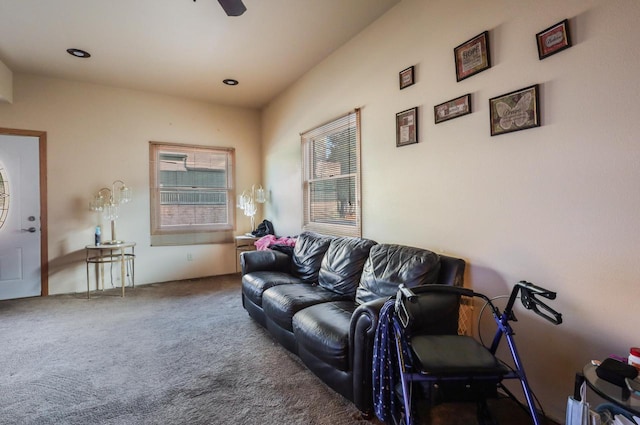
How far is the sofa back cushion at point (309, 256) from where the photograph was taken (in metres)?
3.24

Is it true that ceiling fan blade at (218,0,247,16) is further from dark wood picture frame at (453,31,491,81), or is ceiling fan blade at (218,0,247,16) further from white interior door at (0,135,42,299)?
white interior door at (0,135,42,299)

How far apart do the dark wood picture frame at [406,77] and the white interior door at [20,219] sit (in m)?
4.59

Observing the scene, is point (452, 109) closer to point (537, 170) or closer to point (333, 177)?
point (537, 170)

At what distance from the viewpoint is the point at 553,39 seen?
5.70 ft

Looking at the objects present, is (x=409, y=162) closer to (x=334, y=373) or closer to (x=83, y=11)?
(x=334, y=373)

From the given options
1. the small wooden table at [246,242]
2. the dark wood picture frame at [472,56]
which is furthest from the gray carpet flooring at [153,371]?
the dark wood picture frame at [472,56]

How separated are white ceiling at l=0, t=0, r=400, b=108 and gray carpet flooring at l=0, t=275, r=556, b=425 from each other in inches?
113

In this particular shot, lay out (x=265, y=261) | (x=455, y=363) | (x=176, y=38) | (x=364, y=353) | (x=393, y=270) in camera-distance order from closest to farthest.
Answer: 1. (x=455, y=363)
2. (x=364, y=353)
3. (x=393, y=270)
4. (x=176, y=38)
5. (x=265, y=261)

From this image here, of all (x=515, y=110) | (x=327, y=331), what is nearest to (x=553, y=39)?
(x=515, y=110)

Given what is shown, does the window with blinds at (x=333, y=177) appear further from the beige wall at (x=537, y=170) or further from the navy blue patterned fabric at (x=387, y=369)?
the navy blue patterned fabric at (x=387, y=369)

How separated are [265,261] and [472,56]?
263 cm

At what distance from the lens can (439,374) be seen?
4.61ft

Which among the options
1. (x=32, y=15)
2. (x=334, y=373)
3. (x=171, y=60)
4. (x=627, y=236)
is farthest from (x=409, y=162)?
(x=32, y=15)

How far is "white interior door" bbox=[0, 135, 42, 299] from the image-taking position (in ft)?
13.4
